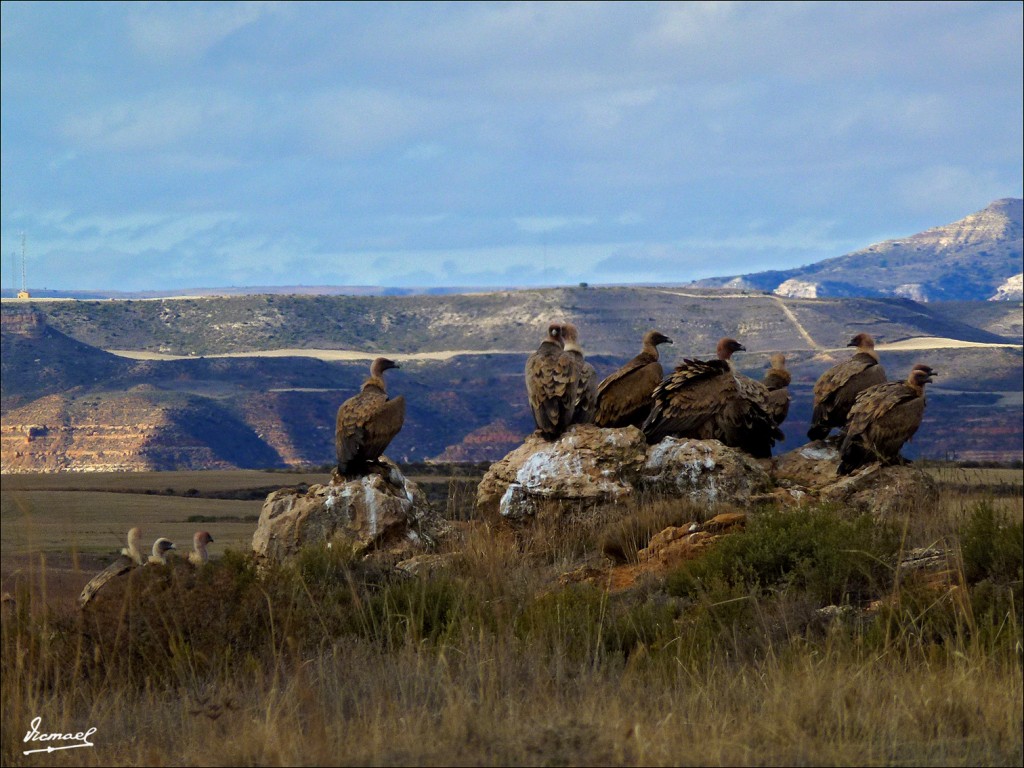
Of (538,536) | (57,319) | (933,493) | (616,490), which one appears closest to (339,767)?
(538,536)

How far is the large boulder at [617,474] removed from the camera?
12672 mm

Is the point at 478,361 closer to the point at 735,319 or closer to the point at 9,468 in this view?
the point at 735,319

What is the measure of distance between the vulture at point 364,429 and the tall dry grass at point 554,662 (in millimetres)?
2711

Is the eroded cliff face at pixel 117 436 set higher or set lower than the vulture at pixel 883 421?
lower

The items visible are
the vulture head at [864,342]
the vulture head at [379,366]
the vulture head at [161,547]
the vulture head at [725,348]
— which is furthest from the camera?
the vulture head at [864,342]

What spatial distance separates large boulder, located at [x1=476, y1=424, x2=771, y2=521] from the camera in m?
12.7

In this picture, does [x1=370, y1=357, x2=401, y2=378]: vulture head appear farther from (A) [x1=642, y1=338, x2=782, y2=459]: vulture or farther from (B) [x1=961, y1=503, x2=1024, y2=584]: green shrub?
(B) [x1=961, y1=503, x2=1024, y2=584]: green shrub

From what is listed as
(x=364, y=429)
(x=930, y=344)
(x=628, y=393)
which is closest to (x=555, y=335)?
(x=628, y=393)

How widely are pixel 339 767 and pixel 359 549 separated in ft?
20.1

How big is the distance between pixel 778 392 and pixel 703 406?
81.3 inches

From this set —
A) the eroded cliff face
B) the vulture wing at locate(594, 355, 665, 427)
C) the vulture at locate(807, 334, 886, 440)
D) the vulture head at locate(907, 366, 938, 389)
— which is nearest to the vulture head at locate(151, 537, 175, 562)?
the vulture wing at locate(594, 355, 665, 427)

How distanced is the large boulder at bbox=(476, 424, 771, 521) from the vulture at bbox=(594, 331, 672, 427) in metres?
0.46

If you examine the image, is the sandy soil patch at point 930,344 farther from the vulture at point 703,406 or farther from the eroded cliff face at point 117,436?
the vulture at point 703,406

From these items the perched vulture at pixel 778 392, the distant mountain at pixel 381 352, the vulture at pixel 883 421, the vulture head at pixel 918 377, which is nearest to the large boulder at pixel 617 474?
the vulture at pixel 883 421
